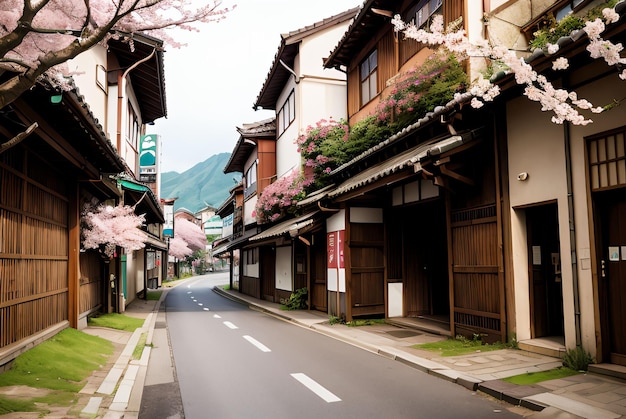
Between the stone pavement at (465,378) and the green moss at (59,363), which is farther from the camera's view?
the green moss at (59,363)

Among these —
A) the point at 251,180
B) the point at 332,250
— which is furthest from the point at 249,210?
the point at 332,250

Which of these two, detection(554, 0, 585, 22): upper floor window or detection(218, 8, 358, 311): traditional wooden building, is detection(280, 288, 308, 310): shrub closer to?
detection(218, 8, 358, 311): traditional wooden building

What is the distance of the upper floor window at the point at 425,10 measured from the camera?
13453 millimetres

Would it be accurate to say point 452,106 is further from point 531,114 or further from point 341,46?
point 341,46

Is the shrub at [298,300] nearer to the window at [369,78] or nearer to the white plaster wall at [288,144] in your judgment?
the white plaster wall at [288,144]

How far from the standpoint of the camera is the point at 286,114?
24641 mm

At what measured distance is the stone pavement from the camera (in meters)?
5.71

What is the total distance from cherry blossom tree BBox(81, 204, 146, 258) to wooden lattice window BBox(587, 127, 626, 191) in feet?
39.2

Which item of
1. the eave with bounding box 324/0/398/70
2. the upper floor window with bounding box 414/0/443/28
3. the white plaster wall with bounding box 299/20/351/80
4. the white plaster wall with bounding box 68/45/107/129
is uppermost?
the white plaster wall with bounding box 299/20/351/80

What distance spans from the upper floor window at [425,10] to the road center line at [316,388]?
10687 millimetres

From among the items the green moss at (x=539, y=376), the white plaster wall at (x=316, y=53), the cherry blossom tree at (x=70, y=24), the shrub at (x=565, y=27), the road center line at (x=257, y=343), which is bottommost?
the road center line at (x=257, y=343)

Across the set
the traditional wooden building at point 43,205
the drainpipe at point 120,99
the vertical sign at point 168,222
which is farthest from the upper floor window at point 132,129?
the vertical sign at point 168,222

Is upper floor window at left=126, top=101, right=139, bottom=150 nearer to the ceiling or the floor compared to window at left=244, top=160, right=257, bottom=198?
nearer to the ceiling

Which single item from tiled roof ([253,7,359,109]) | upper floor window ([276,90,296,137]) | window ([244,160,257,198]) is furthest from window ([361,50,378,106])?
window ([244,160,257,198])
